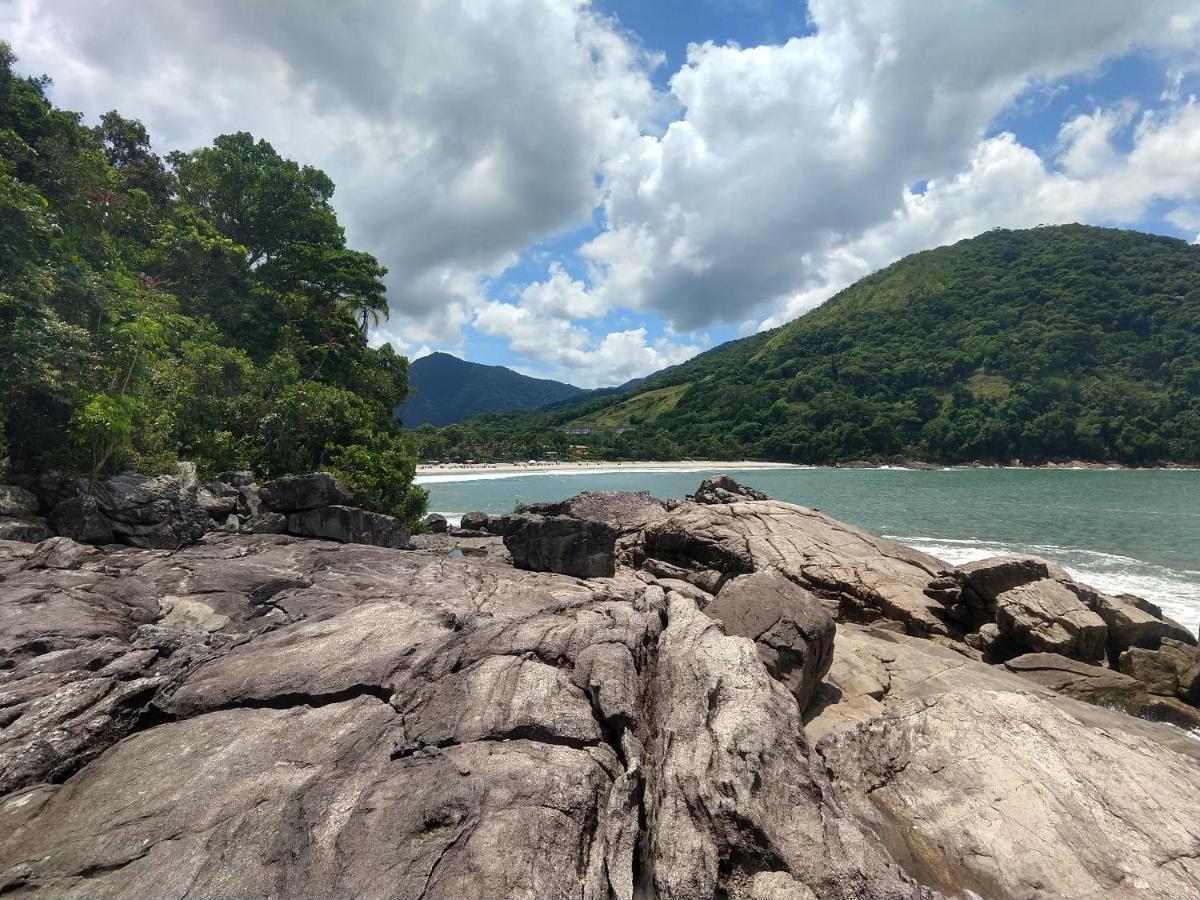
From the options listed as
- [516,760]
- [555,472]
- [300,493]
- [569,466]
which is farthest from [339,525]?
[569,466]

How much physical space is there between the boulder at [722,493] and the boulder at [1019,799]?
1765 centimetres

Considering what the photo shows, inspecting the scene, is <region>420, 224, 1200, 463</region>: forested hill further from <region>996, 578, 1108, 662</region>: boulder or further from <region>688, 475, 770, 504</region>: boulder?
<region>996, 578, 1108, 662</region>: boulder

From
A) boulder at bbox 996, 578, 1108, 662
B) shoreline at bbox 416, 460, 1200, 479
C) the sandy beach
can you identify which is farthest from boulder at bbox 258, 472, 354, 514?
the sandy beach

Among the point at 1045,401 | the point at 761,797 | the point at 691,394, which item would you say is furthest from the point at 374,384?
the point at 691,394

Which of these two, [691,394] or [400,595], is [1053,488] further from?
[691,394]

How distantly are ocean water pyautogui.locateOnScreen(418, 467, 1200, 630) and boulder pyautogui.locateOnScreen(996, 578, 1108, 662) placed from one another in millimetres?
8708

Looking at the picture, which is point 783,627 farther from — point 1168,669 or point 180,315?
point 180,315

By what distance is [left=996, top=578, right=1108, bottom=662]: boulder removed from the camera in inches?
524

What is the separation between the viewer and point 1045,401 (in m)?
119

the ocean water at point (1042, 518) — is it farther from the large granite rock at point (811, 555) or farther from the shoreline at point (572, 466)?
the shoreline at point (572, 466)

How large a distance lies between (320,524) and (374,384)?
1832 centimetres

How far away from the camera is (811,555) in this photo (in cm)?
1794

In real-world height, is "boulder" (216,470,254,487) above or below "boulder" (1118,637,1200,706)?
above

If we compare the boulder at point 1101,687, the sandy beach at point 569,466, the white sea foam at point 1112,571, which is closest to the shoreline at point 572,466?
the sandy beach at point 569,466
